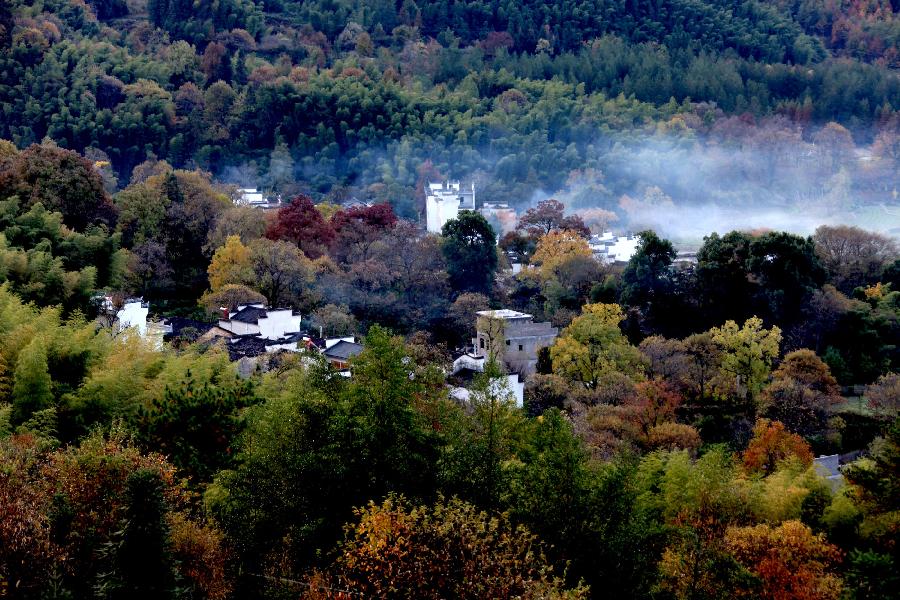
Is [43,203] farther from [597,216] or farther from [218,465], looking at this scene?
[597,216]

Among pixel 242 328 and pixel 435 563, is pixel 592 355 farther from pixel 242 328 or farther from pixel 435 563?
pixel 435 563

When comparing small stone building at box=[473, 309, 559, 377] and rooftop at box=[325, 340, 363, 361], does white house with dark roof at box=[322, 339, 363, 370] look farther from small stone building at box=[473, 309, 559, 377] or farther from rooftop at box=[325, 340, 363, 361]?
small stone building at box=[473, 309, 559, 377]

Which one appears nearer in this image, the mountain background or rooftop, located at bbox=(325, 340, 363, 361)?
rooftop, located at bbox=(325, 340, 363, 361)

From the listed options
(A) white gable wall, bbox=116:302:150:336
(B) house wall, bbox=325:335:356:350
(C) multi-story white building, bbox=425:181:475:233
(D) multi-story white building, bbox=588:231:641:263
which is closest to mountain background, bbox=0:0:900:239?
(C) multi-story white building, bbox=425:181:475:233

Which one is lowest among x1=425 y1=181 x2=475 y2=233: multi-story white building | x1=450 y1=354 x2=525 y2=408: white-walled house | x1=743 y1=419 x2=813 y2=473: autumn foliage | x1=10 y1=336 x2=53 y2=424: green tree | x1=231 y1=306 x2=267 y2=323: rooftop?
x1=425 y1=181 x2=475 y2=233: multi-story white building

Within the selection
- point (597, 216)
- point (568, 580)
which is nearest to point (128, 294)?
point (568, 580)

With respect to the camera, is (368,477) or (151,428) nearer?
(368,477)

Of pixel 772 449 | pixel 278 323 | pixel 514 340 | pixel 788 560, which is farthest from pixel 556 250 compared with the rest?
pixel 788 560
